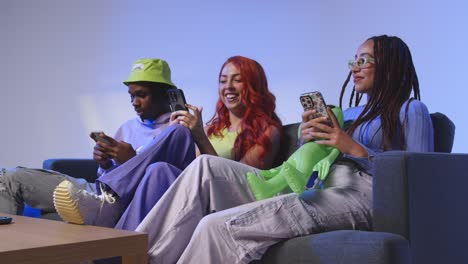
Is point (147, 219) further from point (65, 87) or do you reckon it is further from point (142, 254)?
point (65, 87)

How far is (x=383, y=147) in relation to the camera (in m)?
1.82

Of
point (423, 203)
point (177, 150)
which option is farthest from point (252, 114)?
point (423, 203)

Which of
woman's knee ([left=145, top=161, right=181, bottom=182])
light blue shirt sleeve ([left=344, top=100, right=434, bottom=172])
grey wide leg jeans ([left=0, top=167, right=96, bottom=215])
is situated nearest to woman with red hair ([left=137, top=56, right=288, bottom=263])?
woman's knee ([left=145, top=161, right=181, bottom=182])

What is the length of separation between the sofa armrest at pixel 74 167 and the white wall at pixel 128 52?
104 cm

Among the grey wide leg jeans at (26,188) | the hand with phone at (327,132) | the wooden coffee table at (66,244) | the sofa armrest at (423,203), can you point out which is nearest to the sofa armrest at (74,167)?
the grey wide leg jeans at (26,188)

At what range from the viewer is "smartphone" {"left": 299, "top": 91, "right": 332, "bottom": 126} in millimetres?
1792

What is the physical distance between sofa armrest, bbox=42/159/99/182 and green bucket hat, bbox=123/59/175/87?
0.46 metres

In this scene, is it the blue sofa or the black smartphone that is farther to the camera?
the black smartphone

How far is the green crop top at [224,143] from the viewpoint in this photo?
7.41 ft

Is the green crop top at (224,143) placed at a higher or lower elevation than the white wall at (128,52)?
lower

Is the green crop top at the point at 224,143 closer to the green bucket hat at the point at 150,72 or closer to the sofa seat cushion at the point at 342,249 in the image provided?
the green bucket hat at the point at 150,72

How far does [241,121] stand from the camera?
2299 mm

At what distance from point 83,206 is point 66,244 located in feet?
1.13

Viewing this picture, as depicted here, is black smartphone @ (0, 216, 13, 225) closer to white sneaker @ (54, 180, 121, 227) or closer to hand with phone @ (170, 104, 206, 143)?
white sneaker @ (54, 180, 121, 227)
